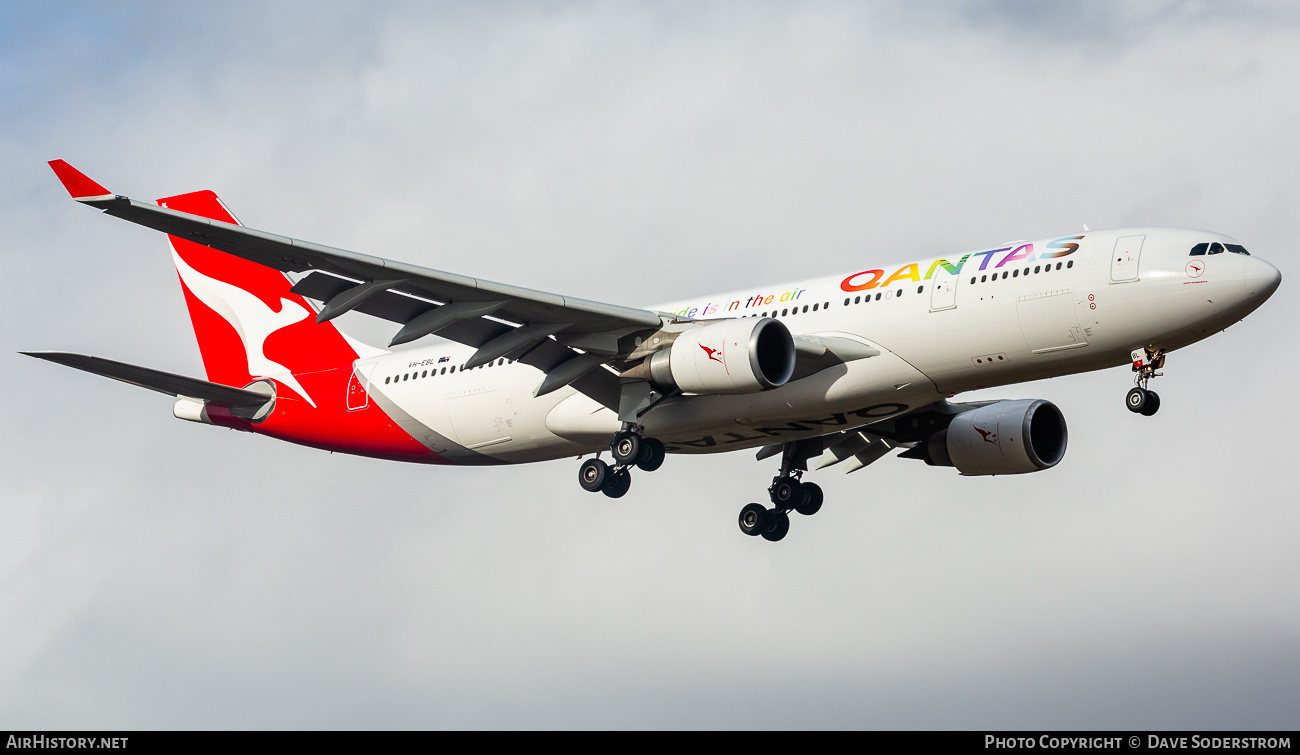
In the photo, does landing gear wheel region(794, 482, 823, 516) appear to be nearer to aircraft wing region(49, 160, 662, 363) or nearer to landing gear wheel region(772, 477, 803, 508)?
landing gear wheel region(772, 477, 803, 508)

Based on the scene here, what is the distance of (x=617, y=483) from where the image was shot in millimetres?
33219

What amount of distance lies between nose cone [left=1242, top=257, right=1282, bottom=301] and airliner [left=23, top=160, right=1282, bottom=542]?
0.04m

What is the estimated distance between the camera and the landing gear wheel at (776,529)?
37500mm

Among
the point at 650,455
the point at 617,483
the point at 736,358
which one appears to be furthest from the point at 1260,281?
the point at 617,483

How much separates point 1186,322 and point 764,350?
804cm

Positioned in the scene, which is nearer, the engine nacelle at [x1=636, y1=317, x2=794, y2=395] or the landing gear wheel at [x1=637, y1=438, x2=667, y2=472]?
the engine nacelle at [x1=636, y1=317, x2=794, y2=395]

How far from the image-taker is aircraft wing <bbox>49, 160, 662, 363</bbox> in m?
27.1

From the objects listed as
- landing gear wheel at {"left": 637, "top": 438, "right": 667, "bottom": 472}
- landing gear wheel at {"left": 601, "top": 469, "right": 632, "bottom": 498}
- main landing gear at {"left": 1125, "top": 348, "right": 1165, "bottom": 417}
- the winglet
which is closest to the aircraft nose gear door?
main landing gear at {"left": 1125, "top": 348, "right": 1165, "bottom": 417}

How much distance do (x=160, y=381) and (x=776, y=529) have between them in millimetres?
15353

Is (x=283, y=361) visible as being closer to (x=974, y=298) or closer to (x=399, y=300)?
(x=399, y=300)

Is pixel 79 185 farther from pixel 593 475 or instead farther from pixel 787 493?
pixel 787 493
